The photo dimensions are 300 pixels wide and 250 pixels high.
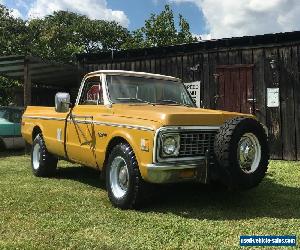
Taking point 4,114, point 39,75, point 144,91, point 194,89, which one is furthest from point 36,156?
point 39,75

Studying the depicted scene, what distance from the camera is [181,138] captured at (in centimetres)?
544

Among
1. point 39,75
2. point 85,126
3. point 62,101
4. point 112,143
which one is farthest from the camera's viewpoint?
point 39,75

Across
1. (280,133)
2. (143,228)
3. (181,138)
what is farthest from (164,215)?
(280,133)

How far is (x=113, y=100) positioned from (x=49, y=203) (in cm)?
183

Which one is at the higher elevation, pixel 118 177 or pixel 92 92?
pixel 92 92

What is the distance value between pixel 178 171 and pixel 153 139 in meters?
0.53

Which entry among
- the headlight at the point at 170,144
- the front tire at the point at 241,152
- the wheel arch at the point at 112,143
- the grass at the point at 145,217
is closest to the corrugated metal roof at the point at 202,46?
the grass at the point at 145,217

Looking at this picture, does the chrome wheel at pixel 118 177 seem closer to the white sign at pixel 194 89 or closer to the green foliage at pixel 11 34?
the white sign at pixel 194 89

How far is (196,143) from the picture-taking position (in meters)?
5.59

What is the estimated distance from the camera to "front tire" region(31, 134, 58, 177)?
28.5ft

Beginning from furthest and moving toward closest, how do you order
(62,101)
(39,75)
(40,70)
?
(39,75) → (40,70) → (62,101)

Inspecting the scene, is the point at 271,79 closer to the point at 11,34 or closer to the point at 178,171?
the point at 178,171

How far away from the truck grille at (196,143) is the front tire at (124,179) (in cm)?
67

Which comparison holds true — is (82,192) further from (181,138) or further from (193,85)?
(193,85)
